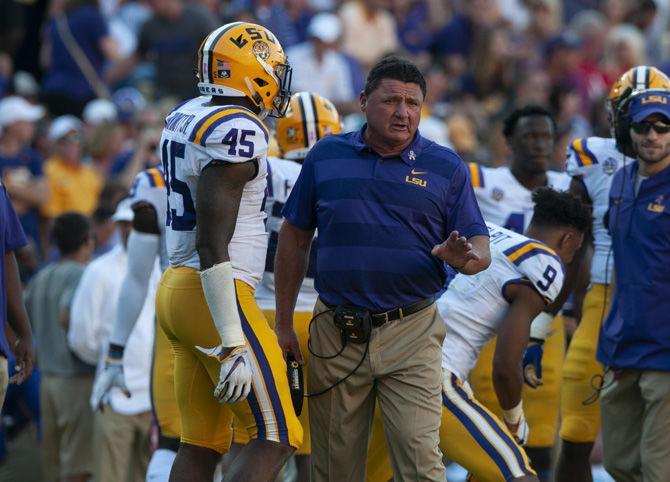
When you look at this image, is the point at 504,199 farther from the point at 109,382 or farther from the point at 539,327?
the point at 109,382

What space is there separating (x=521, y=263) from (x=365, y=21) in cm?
897

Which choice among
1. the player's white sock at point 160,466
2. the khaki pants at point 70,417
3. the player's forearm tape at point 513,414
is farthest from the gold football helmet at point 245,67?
the khaki pants at point 70,417

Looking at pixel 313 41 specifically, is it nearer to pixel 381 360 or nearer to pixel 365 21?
pixel 365 21

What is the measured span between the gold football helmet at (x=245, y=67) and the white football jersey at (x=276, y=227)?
0.81 meters

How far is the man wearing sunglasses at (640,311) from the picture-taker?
5.95 meters

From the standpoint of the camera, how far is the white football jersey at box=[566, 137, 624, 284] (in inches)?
265

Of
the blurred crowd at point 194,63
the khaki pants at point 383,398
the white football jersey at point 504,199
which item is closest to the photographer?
the khaki pants at point 383,398

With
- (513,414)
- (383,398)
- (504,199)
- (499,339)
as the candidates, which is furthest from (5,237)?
(504,199)

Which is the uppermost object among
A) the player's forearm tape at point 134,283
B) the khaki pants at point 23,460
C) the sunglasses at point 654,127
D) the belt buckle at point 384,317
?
the sunglasses at point 654,127

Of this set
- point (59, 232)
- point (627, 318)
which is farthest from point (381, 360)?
point (59, 232)

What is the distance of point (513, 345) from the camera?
17.6ft

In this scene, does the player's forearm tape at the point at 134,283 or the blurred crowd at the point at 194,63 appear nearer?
the player's forearm tape at the point at 134,283

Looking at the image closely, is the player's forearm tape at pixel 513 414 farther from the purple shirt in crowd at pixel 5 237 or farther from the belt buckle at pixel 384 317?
the purple shirt in crowd at pixel 5 237

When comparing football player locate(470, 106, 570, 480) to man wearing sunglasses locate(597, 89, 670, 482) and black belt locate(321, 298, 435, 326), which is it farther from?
black belt locate(321, 298, 435, 326)
